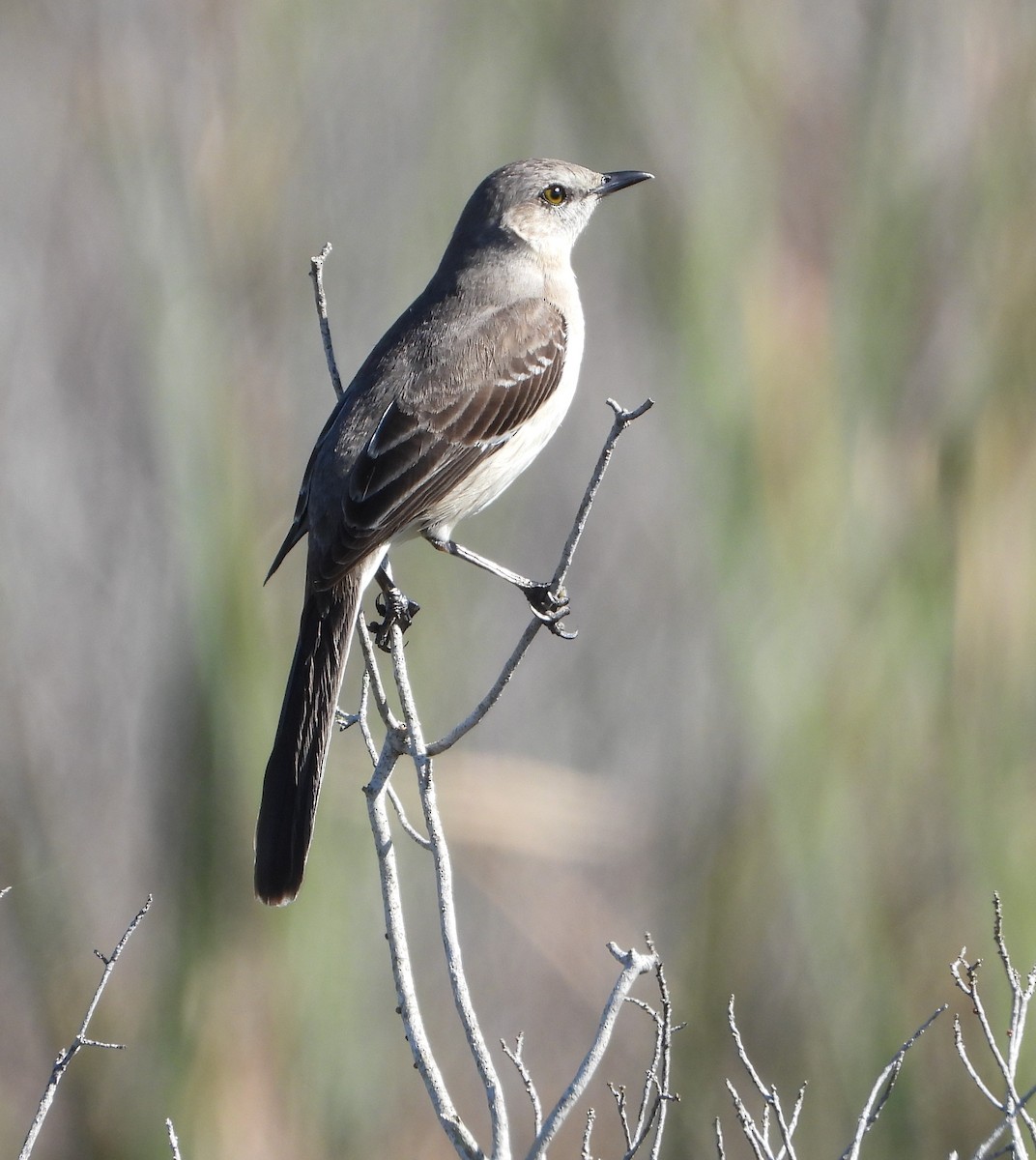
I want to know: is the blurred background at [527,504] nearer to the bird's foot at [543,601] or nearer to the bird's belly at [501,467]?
the bird's belly at [501,467]

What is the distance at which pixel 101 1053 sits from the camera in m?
5.31

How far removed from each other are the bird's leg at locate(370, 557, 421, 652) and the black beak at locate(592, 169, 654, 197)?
1427 millimetres

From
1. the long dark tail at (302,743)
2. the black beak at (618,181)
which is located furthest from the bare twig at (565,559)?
the black beak at (618,181)

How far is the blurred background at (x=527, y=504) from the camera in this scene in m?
4.95

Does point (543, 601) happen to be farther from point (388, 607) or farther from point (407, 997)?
point (407, 997)

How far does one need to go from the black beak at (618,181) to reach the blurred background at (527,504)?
1.75 ft

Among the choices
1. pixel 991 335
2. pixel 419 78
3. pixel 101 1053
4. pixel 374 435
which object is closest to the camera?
pixel 374 435

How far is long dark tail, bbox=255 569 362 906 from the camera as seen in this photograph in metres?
3.47

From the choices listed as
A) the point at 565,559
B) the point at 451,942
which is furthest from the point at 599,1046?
the point at 565,559

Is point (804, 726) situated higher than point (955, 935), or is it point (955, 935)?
point (804, 726)

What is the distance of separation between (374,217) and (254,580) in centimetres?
147

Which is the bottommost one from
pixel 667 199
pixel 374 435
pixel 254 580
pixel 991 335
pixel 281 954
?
pixel 281 954

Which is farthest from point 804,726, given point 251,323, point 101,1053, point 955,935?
point 101,1053

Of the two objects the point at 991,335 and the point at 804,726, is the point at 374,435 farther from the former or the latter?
the point at 991,335
